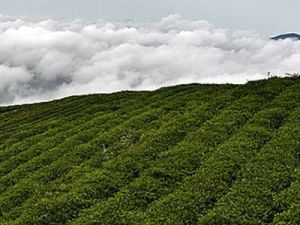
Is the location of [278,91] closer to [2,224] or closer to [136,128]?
[136,128]

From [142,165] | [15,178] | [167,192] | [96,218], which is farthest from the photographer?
[15,178]

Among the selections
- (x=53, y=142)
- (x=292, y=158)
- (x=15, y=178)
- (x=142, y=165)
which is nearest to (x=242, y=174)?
(x=292, y=158)

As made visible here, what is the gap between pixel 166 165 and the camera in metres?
27.5

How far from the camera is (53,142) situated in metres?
36.3

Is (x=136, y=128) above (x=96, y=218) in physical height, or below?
above

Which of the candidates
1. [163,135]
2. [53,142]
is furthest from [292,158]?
[53,142]

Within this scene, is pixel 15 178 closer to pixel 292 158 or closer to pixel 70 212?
pixel 70 212

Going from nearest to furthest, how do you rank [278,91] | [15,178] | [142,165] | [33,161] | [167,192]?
[167,192], [142,165], [15,178], [33,161], [278,91]

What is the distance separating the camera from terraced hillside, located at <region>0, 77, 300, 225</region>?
22.9m

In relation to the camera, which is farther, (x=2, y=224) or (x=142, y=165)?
(x=142, y=165)

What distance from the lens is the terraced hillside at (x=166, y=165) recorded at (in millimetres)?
22859

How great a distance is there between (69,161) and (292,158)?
466 inches

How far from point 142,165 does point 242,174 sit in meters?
5.29

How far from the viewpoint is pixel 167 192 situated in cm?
2495
